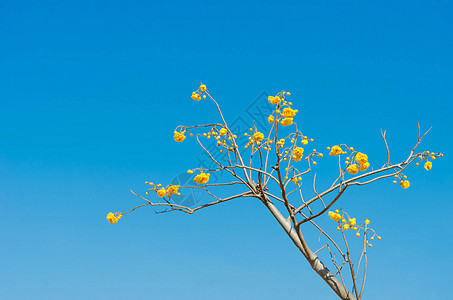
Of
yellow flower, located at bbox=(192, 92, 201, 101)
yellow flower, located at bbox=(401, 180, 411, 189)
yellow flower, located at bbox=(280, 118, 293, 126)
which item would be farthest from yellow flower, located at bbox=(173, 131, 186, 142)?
yellow flower, located at bbox=(401, 180, 411, 189)

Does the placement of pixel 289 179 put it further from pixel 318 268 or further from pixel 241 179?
pixel 318 268

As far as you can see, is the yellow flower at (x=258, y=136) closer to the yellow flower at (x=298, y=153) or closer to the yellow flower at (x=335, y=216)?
the yellow flower at (x=298, y=153)

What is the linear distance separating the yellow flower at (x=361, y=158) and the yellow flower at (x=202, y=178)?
125 cm

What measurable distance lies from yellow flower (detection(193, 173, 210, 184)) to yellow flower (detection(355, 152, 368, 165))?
1.25 m

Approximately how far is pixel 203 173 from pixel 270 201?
2.20ft

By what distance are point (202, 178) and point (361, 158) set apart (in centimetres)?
132

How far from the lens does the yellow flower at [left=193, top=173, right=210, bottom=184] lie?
3.36 meters

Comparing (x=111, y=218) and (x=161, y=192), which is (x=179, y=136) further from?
(x=111, y=218)

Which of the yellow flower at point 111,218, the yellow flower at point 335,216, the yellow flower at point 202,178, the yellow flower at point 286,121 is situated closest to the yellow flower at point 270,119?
the yellow flower at point 286,121

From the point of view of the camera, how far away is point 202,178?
3.36 m

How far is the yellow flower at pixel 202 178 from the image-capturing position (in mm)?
3357

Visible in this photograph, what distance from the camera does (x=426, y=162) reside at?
3.14 meters

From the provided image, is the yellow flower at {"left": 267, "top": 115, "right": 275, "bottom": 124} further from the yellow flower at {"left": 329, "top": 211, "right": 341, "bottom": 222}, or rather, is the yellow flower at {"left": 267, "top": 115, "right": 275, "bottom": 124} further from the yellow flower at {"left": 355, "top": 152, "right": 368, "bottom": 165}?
the yellow flower at {"left": 329, "top": 211, "right": 341, "bottom": 222}

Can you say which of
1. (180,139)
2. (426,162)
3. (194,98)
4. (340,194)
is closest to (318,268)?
(340,194)
